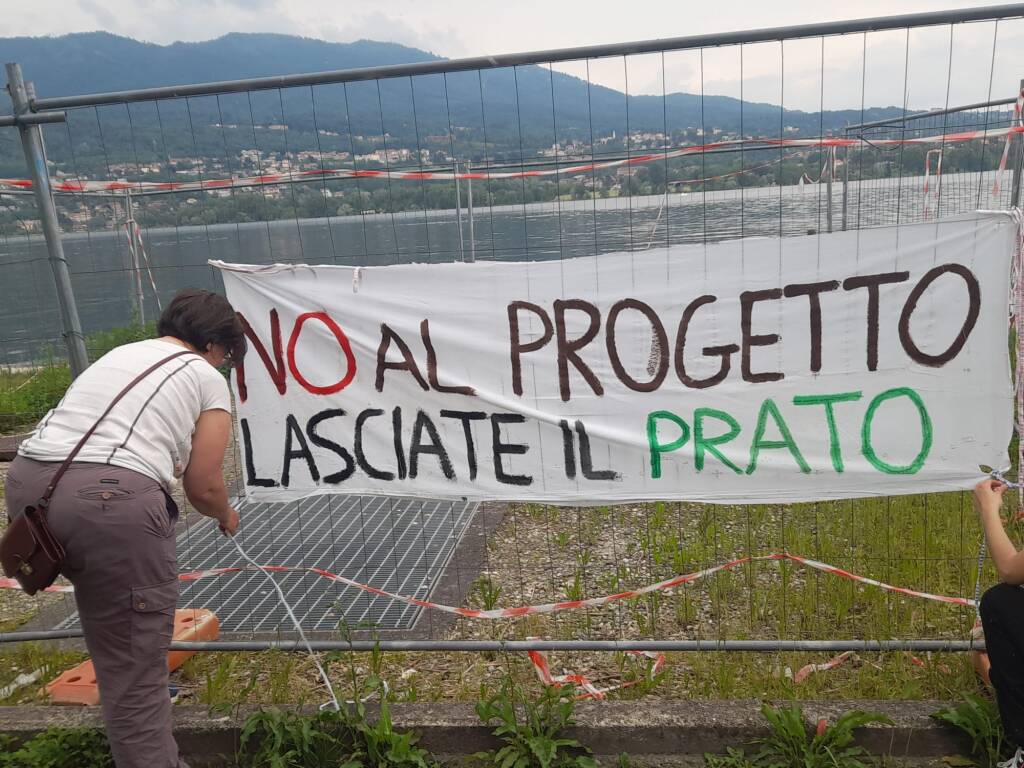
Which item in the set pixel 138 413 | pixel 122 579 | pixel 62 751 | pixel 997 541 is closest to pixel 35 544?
pixel 122 579

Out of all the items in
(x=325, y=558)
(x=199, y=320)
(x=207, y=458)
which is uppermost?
(x=199, y=320)

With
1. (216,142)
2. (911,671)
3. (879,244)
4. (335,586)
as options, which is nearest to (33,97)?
(216,142)

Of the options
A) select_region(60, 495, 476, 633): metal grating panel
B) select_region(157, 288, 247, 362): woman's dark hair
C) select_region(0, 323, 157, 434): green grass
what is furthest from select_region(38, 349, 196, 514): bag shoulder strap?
select_region(0, 323, 157, 434): green grass

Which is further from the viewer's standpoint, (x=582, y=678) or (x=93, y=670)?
(x=582, y=678)

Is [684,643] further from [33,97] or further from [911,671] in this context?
[33,97]

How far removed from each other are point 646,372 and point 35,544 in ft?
7.49

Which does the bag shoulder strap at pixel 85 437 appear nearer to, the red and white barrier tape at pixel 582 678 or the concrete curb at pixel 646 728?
the concrete curb at pixel 646 728

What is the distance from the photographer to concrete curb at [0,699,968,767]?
2.89 metres

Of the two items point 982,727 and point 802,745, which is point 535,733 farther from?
point 982,727

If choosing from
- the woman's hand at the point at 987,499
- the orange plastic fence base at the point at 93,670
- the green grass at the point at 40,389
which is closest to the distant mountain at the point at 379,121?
the woman's hand at the point at 987,499

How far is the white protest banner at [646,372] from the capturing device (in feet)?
10.1

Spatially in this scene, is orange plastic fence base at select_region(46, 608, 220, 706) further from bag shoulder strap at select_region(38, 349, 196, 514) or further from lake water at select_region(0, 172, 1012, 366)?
lake water at select_region(0, 172, 1012, 366)

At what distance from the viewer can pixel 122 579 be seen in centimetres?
243

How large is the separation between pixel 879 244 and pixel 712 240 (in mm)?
650
